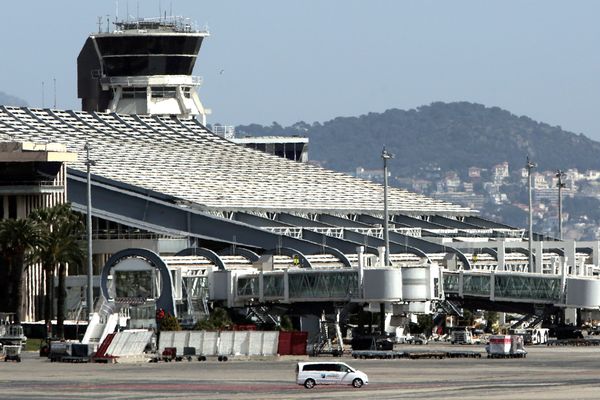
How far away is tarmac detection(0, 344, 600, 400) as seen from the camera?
8619 cm

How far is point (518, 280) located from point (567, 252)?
140 feet

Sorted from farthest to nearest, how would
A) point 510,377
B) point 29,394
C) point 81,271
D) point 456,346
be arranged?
point 81,271, point 456,346, point 510,377, point 29,394

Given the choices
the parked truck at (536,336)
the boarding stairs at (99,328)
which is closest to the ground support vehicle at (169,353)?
the boarding stairs at (99,328)

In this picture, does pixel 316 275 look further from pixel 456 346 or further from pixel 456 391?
pixel 456 391

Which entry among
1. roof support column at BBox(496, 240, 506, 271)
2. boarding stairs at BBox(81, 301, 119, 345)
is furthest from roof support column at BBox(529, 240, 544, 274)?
boarding stairs at BBox(81, 301, 119, 345)

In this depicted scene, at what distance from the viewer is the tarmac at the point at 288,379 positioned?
86.2m

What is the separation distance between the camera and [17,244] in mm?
144750

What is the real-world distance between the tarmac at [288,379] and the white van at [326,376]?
1.36ft

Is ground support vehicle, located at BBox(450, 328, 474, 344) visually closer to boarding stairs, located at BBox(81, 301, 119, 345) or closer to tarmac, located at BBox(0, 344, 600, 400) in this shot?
boarding stairs, located at BBox(81, 301, 119, 345)

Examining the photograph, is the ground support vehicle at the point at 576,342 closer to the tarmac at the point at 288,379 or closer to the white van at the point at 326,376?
the tarmac at the point at 288,379

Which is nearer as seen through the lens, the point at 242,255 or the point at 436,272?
the point at 436,272

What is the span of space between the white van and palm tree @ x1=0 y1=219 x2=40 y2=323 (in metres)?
52.8

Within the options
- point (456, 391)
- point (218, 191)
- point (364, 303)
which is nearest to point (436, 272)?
point (364, 303)

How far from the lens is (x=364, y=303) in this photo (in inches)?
5842
